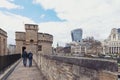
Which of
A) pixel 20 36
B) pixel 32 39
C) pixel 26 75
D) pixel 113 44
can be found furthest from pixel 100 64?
pixel 113 44

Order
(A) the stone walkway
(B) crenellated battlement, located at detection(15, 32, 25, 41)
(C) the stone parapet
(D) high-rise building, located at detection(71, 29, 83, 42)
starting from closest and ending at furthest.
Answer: (C) the stone parapet → (A) the stone walkway → (B) crenellated battlement, located at detection(15, 32, 25, 41) → (D) high-rise building, located at detection(71, 29, 83, 42)

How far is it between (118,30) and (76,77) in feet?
402

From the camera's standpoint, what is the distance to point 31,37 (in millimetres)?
56938

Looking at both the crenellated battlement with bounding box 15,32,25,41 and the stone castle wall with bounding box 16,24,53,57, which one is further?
the crenellated battlement with bounding box 15,32,25,41

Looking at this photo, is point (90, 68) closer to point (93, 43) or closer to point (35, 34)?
point (35, 34)

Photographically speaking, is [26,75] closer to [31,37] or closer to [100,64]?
[100,64]

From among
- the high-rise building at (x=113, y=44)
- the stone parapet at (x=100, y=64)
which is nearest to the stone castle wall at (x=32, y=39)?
the stone parapet at (x=100, y=64)

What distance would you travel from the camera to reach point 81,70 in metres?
3.99

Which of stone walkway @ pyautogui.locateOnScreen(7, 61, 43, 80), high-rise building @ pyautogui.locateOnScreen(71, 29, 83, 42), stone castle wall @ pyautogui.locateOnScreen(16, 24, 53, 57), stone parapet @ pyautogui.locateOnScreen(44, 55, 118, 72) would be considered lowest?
stone walkway @ pyautogui.locateOnScreen(7, 61, 43, 80)

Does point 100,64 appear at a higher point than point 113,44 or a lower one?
lower

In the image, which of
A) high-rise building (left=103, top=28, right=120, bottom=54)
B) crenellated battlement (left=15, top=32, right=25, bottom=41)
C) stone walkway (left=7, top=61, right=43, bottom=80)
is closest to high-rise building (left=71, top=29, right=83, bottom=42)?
high-rise building (left=103, top=28, right=120, bottom=54)

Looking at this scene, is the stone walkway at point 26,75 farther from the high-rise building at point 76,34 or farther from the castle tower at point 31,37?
the high-rise building at point 76,34

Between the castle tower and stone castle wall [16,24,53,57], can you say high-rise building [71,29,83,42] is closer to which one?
stone castle wall [16,24,53,57]

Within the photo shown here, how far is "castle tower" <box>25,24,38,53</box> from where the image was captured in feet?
186
